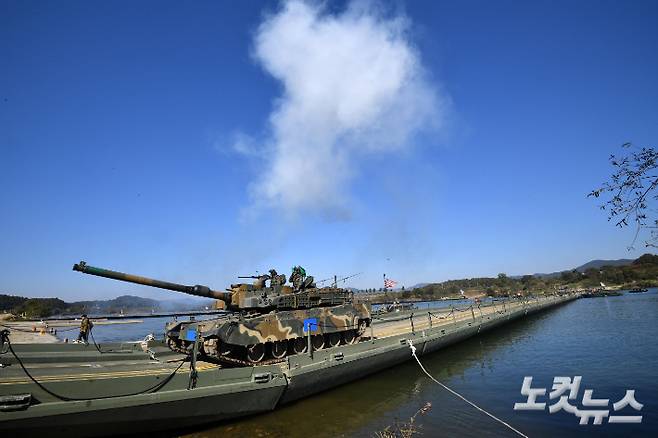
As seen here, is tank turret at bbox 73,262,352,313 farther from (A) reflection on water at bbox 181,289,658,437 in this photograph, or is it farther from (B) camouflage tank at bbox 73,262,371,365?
(A) reflection on water at bbox 181,289,658,437

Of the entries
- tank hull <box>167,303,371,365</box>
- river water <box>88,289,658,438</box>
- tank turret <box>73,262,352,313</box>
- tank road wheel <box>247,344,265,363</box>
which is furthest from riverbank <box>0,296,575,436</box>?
tank turret <box>73,262,352,313</box>

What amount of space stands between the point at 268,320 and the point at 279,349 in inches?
62.7

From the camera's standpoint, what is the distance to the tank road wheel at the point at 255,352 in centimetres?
1338

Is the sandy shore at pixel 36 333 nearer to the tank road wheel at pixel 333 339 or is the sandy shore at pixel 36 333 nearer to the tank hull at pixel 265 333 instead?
the tank hull at pixel 265 333

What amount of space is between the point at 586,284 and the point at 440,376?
136092mm

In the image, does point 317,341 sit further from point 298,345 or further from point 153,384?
point 153,384

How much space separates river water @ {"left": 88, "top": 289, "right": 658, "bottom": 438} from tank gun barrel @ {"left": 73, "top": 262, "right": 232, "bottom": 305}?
5.96 meters

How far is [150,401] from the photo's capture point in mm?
8844

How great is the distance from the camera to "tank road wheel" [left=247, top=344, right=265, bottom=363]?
13375 millimetres

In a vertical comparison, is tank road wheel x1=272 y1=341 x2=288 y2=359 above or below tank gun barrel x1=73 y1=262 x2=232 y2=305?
below

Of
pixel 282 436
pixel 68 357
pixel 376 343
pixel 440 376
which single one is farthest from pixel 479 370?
pixel 68 357

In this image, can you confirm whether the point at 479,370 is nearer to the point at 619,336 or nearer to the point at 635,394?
the point at 635,394

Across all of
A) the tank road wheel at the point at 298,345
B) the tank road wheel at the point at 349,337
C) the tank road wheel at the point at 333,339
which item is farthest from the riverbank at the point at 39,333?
the tank road wheel at the point at 349,337

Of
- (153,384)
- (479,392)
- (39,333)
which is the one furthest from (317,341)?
(39,333)
